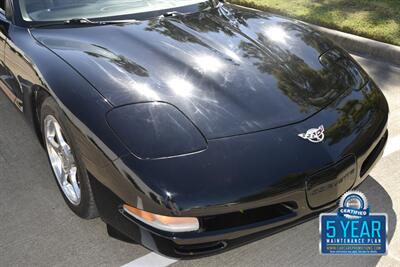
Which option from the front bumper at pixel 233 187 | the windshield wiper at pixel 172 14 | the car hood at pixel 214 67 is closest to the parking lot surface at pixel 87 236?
the front bumper at pixel 233 187

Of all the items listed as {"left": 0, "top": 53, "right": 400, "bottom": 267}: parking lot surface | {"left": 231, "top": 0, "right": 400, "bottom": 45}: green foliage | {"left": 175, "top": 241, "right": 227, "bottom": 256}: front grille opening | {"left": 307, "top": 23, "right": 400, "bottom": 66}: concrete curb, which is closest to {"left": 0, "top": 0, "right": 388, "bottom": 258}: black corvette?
{"left": 175, "top": 241, "right": 227, "bottom": 256}: front grille opening

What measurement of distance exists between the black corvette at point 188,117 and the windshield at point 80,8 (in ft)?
0.03

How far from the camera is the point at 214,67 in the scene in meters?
2.54

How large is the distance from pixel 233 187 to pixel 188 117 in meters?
0.46

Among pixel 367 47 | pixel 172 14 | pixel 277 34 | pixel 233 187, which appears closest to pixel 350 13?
pixel 367 47

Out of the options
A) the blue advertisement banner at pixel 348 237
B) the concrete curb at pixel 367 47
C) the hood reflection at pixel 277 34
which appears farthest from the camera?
the concrete curb at pixel 367 47

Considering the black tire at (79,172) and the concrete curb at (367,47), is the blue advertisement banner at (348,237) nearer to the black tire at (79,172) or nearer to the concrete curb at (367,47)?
the black tire at (79,172)

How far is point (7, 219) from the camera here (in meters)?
2.65

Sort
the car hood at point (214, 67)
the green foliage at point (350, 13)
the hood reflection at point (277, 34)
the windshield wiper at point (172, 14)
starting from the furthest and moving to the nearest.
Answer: the green foliage at point (350, 13), the windshield wiper at point (172, 14), the hood reflection at point (277, 34), the car hood at point (214, 67)

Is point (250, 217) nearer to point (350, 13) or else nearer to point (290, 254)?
point (290, 254)

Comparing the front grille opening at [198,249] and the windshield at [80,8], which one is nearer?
the front grille opening at [198,249]

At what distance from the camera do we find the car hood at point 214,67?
224 cm

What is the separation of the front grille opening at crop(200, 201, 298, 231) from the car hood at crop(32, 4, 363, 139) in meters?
0.38

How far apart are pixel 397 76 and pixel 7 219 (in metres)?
3.83
